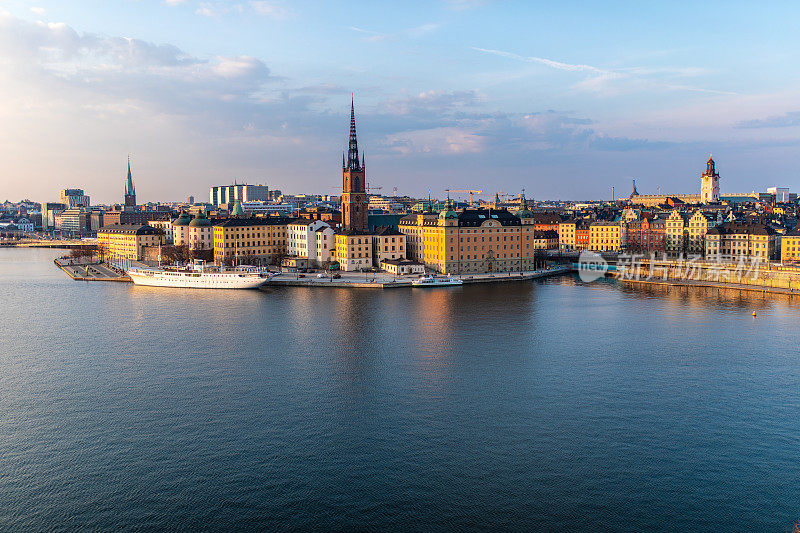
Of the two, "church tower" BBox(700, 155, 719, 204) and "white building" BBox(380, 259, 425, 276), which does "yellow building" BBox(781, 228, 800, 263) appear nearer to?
"white building" BBox(380, 259, 425, 276)

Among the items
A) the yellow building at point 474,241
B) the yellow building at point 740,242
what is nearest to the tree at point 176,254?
the yellow building at point 474,241

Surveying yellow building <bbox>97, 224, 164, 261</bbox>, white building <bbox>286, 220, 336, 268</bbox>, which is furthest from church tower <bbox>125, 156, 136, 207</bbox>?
white building <bbox>286, 220, 336, 268</bbox>

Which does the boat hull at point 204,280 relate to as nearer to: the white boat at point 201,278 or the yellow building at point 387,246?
the white boat at point 201,278

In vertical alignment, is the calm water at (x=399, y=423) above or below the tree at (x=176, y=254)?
below

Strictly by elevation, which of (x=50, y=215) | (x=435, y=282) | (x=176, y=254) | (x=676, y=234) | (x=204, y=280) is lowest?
(x=435, y=282)

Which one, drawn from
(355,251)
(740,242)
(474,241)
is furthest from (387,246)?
(740,242)

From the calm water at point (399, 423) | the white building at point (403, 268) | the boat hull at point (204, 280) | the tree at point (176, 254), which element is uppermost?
the tree at point (176, 254)

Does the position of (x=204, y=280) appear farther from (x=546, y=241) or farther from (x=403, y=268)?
(x=546, y=241)
